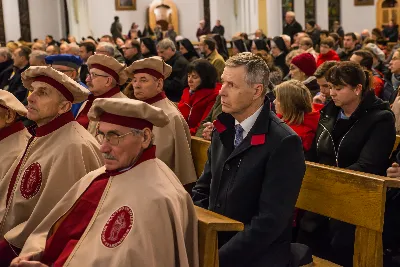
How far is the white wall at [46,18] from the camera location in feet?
90.2

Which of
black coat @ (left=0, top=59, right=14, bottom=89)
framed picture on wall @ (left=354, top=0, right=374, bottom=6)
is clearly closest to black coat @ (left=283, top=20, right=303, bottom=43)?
framed picture on wall @ (left=354, top=0, right=374, bottom=6)

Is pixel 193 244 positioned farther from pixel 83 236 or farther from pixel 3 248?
pixel 3 248

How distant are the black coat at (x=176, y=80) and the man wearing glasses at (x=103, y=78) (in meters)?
3.78

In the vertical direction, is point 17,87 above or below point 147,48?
below

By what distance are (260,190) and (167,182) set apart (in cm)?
59

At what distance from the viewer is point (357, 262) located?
13.6 ft

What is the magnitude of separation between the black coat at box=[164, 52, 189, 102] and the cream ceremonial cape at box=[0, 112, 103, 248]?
5.64 m

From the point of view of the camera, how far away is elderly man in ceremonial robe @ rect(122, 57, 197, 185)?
5.70 metres

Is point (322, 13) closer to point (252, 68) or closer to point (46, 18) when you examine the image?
point (46, 18)

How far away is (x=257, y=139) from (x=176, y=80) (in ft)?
21.5

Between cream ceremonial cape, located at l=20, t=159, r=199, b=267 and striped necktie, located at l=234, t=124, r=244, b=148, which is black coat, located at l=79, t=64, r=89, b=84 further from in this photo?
cream ceremonial cape, located at l=20, t=159, r=199, b=267

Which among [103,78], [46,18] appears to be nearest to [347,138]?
[103,78]

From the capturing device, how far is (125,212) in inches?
129

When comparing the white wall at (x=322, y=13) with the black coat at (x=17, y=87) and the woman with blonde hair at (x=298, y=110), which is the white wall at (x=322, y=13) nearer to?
the black coat at (x=17, y=87)
